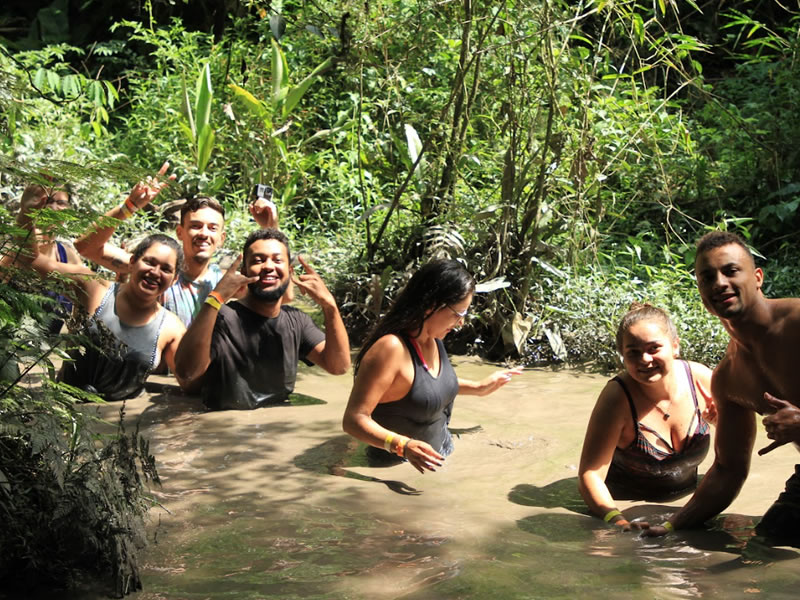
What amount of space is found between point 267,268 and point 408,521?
221cm

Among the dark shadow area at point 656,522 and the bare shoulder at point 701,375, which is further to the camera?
the bare shoulder at point 701,375

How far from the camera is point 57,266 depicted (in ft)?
17.9

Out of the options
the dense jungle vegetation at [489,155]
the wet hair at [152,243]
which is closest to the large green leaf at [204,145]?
the dense jungle vegetation at [489,155]

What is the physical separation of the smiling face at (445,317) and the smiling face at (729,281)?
1335mm

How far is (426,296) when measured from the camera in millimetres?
4840

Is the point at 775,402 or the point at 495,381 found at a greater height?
the point at 775,402

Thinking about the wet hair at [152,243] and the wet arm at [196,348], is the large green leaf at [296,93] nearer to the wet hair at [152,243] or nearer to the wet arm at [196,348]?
the wet hair at [152,243]

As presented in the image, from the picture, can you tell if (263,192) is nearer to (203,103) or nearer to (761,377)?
(203,103)

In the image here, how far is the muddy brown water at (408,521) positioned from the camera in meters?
3.33

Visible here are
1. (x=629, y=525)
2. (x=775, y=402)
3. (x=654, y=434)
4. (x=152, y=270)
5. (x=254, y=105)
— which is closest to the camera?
(x=775, y=402)

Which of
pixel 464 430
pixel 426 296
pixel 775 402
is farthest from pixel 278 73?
pixel 775 402

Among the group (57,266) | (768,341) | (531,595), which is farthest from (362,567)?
(57,266)

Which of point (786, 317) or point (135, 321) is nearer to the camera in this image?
point (786, 317)

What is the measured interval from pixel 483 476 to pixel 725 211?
5192 mm
